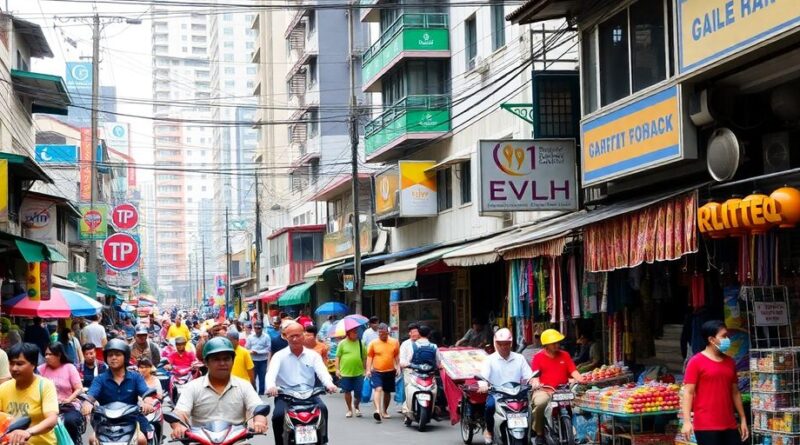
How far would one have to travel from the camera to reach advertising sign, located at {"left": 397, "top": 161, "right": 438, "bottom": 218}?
33156 millimetres

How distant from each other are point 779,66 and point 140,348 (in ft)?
33.1

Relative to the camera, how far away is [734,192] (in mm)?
12938

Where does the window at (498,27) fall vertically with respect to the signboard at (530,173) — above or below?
above

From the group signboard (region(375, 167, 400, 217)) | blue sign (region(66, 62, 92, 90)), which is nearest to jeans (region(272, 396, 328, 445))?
signboard (region(375, 167, 400, 217))

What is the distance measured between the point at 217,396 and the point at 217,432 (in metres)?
0.29

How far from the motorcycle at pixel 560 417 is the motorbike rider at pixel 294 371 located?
309 cm

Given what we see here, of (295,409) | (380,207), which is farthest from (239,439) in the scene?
(380,207)

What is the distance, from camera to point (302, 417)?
38.2 feet

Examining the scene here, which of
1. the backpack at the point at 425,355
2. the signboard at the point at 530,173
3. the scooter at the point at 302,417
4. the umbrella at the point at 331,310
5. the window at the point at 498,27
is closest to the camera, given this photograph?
the scooter at the point at 302,417

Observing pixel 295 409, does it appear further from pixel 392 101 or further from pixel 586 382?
pixel 392 101

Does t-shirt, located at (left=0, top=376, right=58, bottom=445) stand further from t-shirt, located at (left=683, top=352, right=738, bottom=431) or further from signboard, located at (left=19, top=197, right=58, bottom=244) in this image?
signboard, located at (left=19, top=197, right=58, bottom=244)

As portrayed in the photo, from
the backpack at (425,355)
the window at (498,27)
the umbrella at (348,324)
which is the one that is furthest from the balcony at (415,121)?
the backpack at (425,355)

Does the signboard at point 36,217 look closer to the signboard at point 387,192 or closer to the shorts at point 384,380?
the signboard at point 387,192

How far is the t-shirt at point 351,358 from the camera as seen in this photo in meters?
20.9
